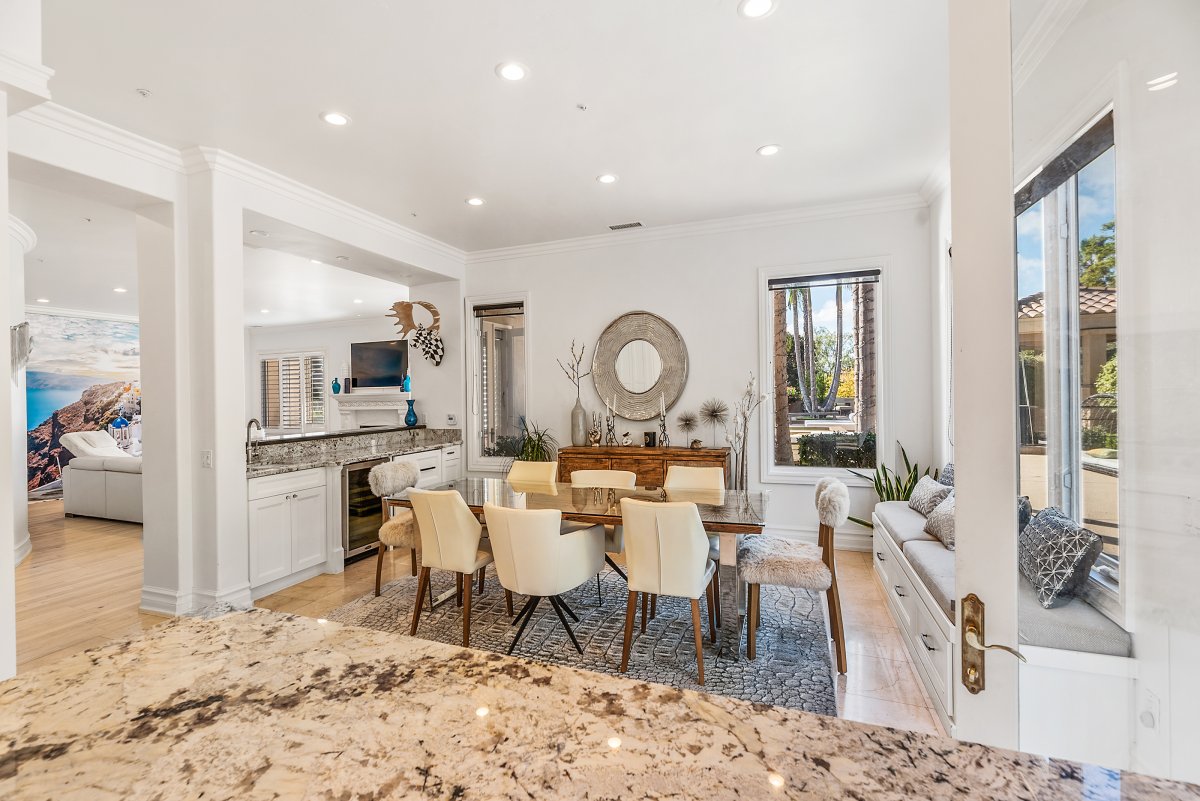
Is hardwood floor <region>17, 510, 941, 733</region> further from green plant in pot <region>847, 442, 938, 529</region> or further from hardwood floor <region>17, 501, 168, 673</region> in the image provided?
green plant in pot <region>847, 442, 938, 529</region>

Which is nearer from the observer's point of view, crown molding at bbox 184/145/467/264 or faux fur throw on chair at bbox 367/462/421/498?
crown molding at bbox 184/145/467/264

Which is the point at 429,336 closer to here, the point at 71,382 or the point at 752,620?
the point at 752,620

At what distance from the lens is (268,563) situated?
3.71m

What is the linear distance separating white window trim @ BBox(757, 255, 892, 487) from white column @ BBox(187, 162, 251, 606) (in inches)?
154

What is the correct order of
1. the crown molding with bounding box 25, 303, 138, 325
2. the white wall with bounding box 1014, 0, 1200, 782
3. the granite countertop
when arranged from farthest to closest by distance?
the crown molding with bounding box 25, 303, 138, 325 < the white wall with bounding box 1014, 0, 1200, 782 < the granite countertop

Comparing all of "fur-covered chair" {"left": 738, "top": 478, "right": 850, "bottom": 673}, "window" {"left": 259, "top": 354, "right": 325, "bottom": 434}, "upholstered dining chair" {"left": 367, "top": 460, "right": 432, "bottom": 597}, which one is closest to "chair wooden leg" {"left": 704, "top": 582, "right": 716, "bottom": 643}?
"fur-covered chair" {"left": 738, "top": 478, "right": 850, "bottom": 673}

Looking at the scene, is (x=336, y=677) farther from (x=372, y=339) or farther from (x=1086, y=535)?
(x=372, y=339)

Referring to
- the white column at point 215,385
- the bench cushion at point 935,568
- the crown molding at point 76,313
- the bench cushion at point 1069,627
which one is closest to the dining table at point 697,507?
the bench cushion at point 935,568

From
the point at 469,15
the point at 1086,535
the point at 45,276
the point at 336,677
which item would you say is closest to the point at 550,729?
the point at 336,677

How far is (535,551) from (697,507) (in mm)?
829

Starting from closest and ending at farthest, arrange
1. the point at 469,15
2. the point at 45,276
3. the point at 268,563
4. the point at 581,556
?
the point at 469,15, the point at 581,556, the point at 268,563, the point at 45,276

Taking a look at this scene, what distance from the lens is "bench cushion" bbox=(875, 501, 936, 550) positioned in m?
3.11

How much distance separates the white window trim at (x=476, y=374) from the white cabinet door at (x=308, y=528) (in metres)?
1.79

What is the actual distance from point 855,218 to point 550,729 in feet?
15.8
